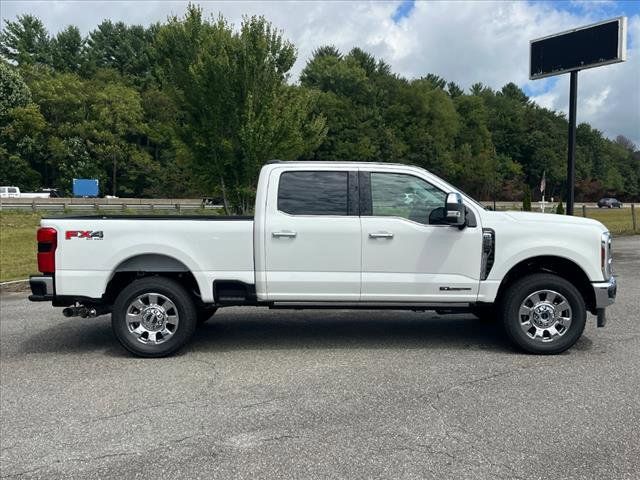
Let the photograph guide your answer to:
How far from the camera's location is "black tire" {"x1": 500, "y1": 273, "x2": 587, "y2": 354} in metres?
5.39

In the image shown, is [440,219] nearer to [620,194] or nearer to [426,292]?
[426,292]

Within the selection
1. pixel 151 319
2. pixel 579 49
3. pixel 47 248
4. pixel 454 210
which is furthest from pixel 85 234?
pixel 579 49

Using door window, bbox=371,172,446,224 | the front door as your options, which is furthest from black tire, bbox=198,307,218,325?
door window, bbox=371,172,446,224

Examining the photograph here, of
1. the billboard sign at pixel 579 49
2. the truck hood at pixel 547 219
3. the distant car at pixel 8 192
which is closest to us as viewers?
the truck hood at pixel 547 219

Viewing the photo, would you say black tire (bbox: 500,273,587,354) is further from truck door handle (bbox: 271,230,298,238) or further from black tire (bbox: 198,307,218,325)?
black tire (bbox: 198,307,218,325)

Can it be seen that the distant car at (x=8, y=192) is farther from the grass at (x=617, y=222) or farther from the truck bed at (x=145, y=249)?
the truck bed at (x=145, y=249)

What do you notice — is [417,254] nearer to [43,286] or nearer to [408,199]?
[408,199]

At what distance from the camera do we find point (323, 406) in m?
4.20

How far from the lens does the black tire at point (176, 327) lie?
215 inches

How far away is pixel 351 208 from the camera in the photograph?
555 cm

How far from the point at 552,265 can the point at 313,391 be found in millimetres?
2928

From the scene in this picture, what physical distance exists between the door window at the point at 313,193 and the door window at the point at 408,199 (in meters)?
0.34

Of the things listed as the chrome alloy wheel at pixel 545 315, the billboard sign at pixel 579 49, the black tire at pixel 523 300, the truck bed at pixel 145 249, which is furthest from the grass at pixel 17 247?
the billboard sign at pixel 579 49

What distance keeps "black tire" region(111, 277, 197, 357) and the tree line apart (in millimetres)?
12003
